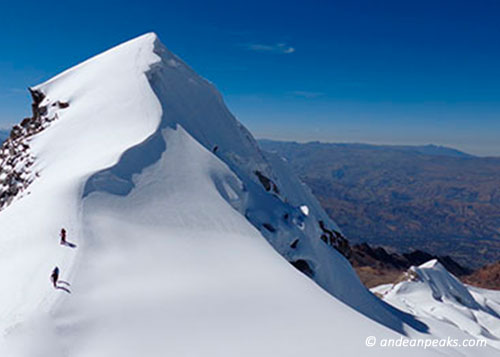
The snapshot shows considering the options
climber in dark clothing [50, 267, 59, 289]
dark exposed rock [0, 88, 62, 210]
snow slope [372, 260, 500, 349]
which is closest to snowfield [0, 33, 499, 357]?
climber in dark clothing [50, 267, 59, 289]

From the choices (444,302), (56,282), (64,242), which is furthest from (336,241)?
(56,282)

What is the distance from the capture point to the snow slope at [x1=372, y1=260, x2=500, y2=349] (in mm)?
47719

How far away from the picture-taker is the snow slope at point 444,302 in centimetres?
4772

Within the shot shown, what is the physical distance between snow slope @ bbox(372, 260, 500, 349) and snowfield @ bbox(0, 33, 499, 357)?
45.2 ft

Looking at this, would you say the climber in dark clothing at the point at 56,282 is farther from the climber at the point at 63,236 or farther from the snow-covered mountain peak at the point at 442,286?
the snow-covered mountain peak at the point at 442,286

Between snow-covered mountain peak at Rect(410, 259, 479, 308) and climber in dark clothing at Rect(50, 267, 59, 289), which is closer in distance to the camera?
climber in dark clothing at Rect(50, 267, 59, 289)

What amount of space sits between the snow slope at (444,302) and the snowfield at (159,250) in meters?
13.8

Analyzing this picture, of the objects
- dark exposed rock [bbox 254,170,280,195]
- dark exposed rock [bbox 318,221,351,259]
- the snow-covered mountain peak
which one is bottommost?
the snow-covered mountain peak

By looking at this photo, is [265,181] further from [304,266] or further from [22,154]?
[22,154]

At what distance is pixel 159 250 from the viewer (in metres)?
16.6

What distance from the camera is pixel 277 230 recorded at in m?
27.4

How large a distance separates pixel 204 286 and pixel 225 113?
30.5 metres

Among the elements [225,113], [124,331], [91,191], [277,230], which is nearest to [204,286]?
[124,331]

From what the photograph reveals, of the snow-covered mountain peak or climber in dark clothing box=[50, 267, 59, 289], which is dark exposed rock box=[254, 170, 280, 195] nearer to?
climber in dark clothing box=[50, 267, 59, 289]
